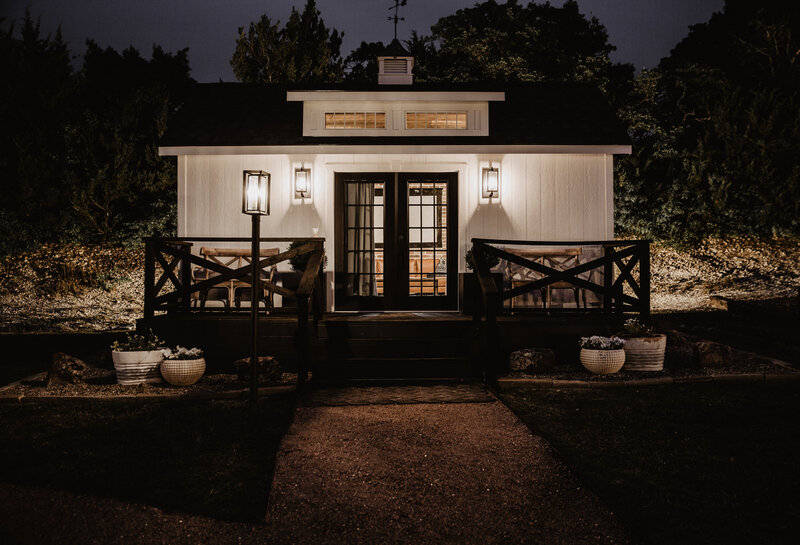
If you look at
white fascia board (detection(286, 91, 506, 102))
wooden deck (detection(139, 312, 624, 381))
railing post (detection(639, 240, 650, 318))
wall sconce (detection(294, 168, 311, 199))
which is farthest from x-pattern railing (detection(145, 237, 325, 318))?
railing post (detection(639, 240, 650, 318))

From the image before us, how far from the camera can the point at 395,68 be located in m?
11.0

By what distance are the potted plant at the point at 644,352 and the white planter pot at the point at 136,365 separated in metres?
5.25

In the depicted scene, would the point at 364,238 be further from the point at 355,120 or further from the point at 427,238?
the point at 355,120

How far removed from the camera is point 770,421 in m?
4.81

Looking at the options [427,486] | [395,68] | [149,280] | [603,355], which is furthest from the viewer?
[395,68]

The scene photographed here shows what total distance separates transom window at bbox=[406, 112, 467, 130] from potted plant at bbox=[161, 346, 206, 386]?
5.21 meters

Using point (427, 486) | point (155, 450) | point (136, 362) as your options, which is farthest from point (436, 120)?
point (427, 486)

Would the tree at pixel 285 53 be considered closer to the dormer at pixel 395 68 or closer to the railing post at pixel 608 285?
the dormer at pixel 395 68

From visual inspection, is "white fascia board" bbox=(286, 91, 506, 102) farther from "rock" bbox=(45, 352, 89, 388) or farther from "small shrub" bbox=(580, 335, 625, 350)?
"rock" bbox=(45, 352, 89, 388)

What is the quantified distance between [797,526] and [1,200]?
62.2ft

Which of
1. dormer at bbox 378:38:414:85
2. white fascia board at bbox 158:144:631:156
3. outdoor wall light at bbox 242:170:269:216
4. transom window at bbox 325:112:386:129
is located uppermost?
dormer at bbox 378:38:414:85

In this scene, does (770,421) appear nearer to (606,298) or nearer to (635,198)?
(606,298)

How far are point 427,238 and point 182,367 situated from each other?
4.33 meters

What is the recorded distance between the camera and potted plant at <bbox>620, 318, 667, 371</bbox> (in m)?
6.79
